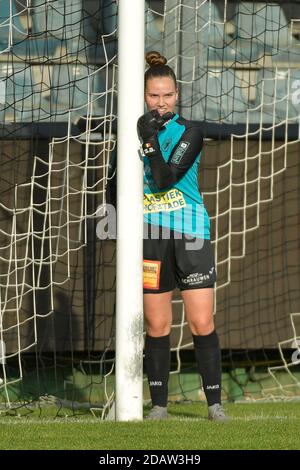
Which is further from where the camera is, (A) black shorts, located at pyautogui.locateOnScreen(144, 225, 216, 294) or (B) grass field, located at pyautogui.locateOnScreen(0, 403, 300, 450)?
(A) black shorts, located at pyautogui.locateOnScreen(144, 225, 216, 294)

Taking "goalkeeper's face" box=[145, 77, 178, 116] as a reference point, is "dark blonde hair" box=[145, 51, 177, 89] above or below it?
above

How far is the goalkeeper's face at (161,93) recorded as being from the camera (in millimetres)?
5500

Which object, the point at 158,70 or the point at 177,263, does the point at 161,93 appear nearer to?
the point at 158,70

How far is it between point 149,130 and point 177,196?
425 mm

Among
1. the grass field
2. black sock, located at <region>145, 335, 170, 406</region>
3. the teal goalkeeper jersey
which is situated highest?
the teal goalkeeper jersey

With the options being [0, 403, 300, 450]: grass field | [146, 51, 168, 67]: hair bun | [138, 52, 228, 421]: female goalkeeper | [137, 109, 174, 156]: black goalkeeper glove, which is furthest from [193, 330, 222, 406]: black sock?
[146, 51, 168, 67]: hair bun

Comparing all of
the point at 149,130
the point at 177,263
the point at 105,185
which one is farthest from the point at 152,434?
the point at 105,185

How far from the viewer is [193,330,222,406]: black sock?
552 centimetres

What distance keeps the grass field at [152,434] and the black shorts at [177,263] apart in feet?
2.19

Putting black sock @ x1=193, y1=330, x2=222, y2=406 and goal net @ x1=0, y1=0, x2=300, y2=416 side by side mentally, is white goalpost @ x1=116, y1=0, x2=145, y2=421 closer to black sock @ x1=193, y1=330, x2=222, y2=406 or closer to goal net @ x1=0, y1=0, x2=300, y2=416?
black sock @ x1=193, y1=330, x2=222, y2=406

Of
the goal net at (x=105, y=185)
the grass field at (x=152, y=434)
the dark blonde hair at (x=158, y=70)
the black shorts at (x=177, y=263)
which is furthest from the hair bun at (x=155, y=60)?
the grass field at (x=152, y=434)

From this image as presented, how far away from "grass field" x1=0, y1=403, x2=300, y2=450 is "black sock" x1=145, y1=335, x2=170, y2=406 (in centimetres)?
15

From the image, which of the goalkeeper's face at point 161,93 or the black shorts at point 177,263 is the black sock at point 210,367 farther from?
the goalkeeper's face at point 161,93

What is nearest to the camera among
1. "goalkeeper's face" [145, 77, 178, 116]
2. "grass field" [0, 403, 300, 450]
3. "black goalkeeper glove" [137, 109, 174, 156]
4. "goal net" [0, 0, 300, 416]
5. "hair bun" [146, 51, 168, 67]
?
"grass field" [0, 403, 300, 450]
